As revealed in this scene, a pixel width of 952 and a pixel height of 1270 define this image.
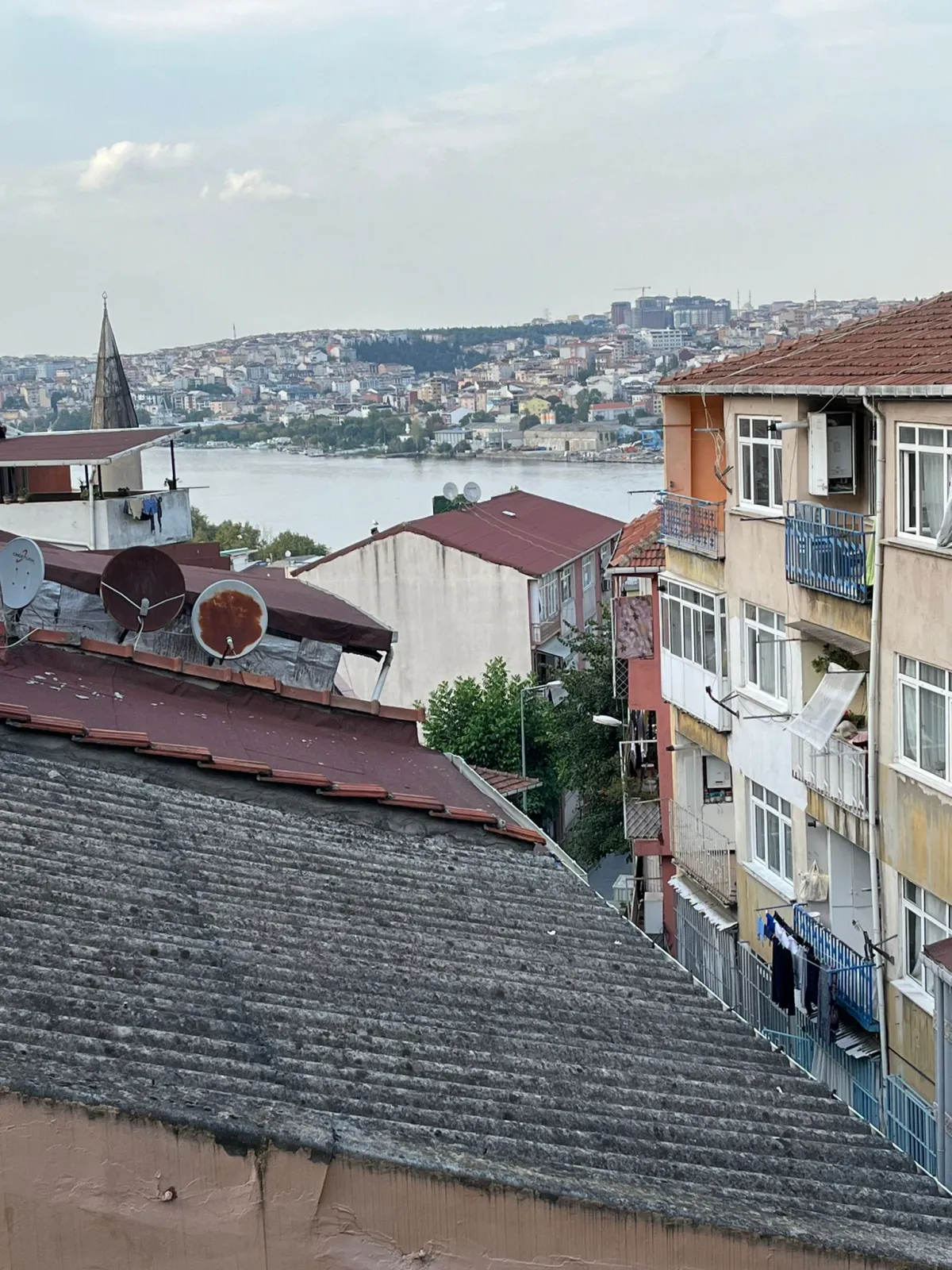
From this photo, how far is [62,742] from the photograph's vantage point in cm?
908

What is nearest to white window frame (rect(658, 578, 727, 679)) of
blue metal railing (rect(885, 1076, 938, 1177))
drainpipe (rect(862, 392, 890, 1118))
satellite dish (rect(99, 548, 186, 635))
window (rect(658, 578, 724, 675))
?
window (rect(658, 578, 724, 675))

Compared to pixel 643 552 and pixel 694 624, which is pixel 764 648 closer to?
pixel 694 624

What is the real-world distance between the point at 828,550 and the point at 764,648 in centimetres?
323

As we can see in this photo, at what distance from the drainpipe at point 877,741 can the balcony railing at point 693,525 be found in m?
4.08

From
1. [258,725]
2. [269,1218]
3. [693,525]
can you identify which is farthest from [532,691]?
[269,1218]

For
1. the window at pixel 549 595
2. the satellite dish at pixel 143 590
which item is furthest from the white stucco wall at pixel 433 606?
the satellite dish at pixel 143 590

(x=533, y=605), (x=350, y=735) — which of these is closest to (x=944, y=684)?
(x=350, y=735)

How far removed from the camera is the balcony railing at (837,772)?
1547 cm

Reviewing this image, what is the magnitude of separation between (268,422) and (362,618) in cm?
16927

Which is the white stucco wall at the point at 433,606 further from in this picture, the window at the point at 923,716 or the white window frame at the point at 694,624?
the window at the point at 923,716

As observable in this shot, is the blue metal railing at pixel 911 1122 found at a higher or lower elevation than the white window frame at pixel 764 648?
lower

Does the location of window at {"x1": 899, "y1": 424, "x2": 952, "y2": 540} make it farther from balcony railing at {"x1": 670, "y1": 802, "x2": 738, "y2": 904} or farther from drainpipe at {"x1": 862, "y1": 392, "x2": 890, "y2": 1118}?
balcony railing at {"x1": 670, "y1": 802, "x2": 738, "y2": 904}

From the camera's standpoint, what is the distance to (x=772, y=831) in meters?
19.0

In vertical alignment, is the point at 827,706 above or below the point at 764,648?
below
